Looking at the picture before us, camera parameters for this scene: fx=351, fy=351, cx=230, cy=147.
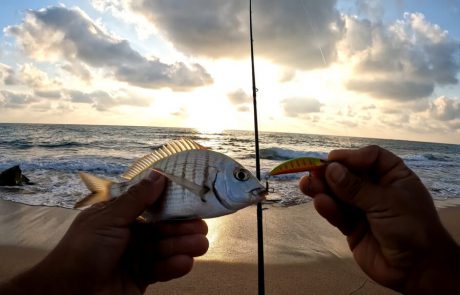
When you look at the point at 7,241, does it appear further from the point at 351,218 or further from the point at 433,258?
the point at 433,258

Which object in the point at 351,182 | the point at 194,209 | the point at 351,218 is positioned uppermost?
A: the point at 351,182

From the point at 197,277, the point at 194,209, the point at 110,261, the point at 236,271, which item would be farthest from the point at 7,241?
the point at 194,209

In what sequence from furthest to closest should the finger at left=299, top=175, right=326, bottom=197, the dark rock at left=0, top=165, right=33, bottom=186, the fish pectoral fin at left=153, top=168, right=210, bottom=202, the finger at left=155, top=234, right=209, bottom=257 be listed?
the dark rock at left=0, top=165, right=33, bottom=186
the finger at left=155, top=234, right=209, bottom=257
the finger at left=299, top=175, right=326, bottom=197
the fish pectoral fin at left=153, top=168, right=210, bottom=202

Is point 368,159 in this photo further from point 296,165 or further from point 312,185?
point 296,165

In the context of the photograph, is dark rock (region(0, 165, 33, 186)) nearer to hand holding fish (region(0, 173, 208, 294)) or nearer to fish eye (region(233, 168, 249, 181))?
hand holding fish (region(0, 173, 208, 294))

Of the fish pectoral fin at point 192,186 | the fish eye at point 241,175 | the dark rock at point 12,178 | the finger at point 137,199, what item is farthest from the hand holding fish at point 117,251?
the dark rock at point 12,178

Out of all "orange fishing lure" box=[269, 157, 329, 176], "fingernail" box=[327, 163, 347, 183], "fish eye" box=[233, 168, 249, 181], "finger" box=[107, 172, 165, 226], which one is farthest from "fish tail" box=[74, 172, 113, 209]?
"fingernail" box=[327, 163, 347, 183]
